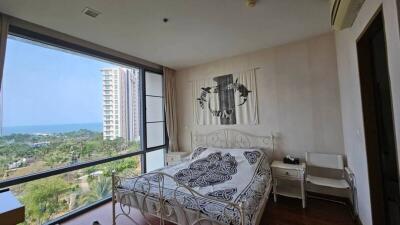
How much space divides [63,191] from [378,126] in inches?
155

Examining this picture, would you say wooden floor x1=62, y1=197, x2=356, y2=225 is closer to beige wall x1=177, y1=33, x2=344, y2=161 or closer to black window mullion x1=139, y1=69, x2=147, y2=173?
beige wall x1=177, y1=33, x2=344, y2=161

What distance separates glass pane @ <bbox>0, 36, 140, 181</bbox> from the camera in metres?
2.40

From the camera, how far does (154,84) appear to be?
4480 millimetres

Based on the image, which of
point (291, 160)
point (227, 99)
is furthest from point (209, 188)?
point (227, 99)

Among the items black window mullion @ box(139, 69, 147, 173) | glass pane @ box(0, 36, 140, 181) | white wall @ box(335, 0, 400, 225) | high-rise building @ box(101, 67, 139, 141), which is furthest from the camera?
black window mullion @ box(139, 69, 147, 173)

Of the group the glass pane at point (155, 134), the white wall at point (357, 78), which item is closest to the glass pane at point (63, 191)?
the glass pane at point (155, 134)

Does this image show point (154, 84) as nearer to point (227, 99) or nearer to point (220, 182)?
point (227, 99)

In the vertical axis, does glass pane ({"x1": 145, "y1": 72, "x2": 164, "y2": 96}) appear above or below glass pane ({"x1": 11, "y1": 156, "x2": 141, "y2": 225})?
above

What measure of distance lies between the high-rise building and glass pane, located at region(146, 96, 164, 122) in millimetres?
273

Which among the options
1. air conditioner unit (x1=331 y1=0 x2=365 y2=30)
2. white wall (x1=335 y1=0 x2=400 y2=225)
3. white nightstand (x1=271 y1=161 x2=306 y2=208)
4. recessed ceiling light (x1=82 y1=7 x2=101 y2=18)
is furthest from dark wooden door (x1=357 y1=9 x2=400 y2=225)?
recessed ceiling light (x1=82 y1=7 x2=101 y2=18)

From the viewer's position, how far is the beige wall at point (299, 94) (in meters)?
3.05

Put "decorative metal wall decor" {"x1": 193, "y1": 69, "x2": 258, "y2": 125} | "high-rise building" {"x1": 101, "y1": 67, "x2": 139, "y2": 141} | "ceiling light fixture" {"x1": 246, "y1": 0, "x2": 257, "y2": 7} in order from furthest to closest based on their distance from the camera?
"decorative metal wall decor" {"x1": 193, "y1": 69, "x2": 258, "y2": 125}
"high-rise building" {"x1": 101, "y1": 67, "x2": 139, "y2": 141}
"ceiling light fixture" {"x1": 246, "y1": 0, "x2": 257, "y2": 7}

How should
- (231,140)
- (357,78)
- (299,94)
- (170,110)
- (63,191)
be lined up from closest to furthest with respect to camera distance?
1. (357,78)
2. (63,191)
3. (299,94)
4. (231,140)
5. (170,110)

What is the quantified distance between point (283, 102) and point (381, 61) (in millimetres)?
1745
